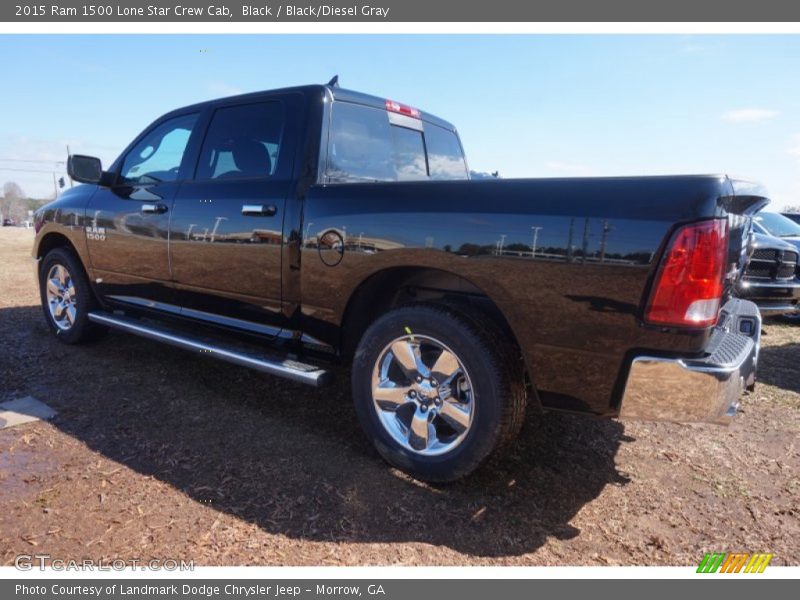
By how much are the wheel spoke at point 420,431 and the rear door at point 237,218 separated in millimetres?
1104

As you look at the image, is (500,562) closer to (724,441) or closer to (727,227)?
(727,227)

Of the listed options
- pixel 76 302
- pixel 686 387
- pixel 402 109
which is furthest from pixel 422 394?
pixel 76 302

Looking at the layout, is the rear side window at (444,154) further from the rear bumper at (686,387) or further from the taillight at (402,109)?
the rear bumper at (686,387)

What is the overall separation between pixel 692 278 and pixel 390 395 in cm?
150

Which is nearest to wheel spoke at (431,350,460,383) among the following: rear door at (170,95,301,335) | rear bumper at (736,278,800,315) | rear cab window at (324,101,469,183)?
rear door at (170,95,301,335)

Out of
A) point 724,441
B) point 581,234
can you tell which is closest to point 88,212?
point 581,234

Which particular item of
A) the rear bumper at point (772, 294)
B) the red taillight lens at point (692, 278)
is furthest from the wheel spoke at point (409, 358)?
the rear bumper at point (772, 294)

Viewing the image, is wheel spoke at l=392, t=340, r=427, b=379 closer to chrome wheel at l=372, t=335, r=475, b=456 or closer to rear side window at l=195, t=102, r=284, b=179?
chrome wheel at l=372, t=335, r=475, b=456

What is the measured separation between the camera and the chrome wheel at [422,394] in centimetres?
255

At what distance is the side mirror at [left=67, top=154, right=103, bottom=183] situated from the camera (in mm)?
4168

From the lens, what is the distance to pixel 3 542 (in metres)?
2.15

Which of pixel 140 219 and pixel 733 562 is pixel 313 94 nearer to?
pixel 140 219
